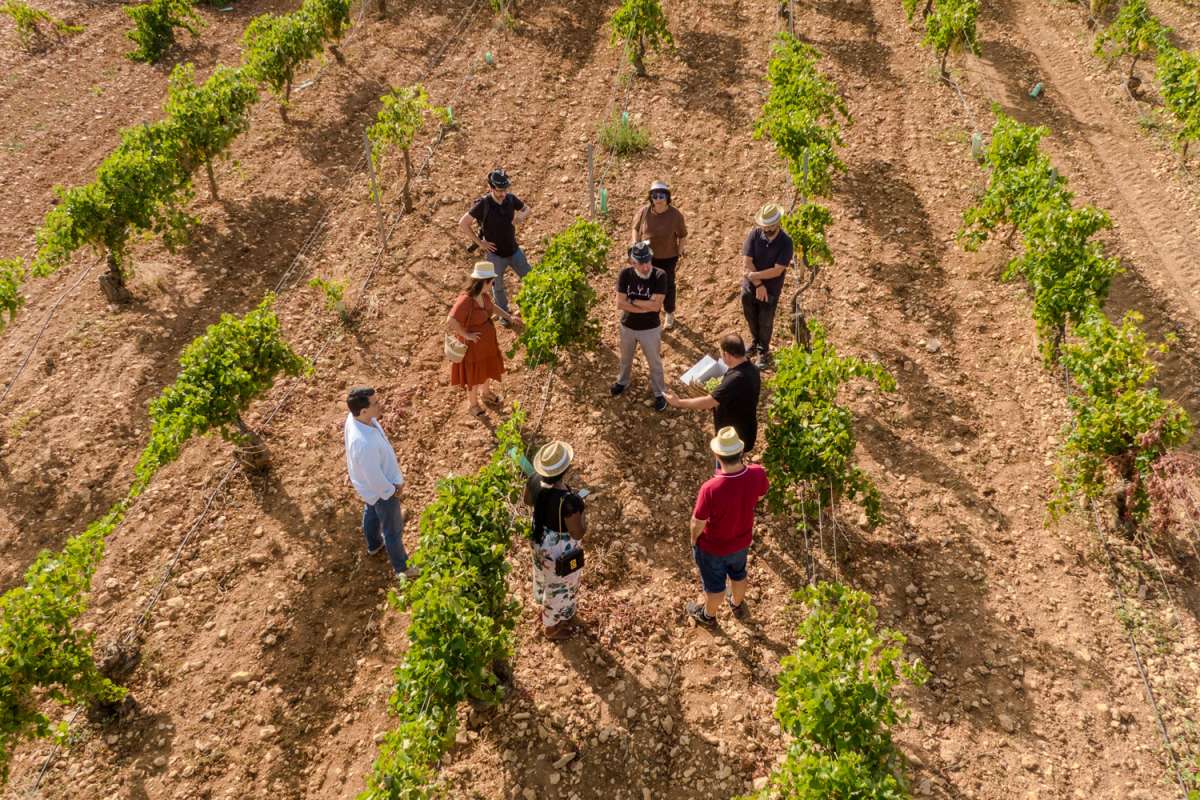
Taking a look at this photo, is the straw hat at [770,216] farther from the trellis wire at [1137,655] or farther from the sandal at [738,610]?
the trellis wire at [1137,655]

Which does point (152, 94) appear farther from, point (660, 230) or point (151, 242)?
point (660, 230)

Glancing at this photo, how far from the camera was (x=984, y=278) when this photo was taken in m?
9.41

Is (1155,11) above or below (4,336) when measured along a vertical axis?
above

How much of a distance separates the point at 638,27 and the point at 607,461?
10060 mm

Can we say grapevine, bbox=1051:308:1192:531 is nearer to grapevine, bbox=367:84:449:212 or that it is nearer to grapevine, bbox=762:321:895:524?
grapevine, bbox=762:321:895:524

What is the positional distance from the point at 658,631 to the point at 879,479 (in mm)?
2798

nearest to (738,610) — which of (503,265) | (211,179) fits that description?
A: (503,265)

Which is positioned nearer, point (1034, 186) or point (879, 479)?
point (879, 479)

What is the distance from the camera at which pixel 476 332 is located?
23.0 ft

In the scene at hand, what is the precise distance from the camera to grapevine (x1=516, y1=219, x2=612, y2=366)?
7102mm

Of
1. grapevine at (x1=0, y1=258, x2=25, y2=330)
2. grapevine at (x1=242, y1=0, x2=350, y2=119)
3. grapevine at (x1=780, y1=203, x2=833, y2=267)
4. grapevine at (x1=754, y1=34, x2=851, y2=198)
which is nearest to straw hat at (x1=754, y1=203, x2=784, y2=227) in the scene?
grapevine at (x1=780, y1=203, x2=833, y2=267)

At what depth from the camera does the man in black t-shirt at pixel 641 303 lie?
22.1ft

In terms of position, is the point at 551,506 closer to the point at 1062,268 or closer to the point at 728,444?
the point at 728,444

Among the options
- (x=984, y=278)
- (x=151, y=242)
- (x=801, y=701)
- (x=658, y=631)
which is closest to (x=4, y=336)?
(x=151, y=242)
